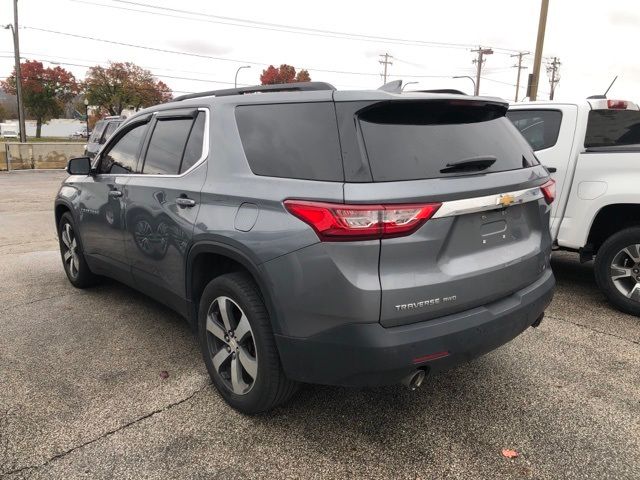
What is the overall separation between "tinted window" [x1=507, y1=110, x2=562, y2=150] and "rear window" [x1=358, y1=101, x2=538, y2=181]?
243 cm

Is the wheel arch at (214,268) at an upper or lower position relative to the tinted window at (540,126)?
lower

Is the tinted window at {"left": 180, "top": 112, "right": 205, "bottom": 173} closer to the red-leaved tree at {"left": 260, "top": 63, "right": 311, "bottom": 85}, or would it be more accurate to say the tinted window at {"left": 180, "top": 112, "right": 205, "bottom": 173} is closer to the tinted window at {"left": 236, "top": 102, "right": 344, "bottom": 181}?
the tinted window at {"left": 236, "top": 102, "right": 344, "bottom": 181}

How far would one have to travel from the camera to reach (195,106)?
3.29 m

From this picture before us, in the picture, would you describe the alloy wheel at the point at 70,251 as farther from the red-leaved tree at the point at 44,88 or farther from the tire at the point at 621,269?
the red-leaved tree at the point at 44,88

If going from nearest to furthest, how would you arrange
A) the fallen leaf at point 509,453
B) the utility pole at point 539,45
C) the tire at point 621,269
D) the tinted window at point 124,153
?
the fallen leaf at point 509,453
the tinted window at point 124,153
the tire at point 621,269
the utility pole at point 539,45

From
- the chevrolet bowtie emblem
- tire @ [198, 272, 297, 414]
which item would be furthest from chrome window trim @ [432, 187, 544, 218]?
tire @ [198, 272, 297, 414]

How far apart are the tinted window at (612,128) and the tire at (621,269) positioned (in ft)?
3.37

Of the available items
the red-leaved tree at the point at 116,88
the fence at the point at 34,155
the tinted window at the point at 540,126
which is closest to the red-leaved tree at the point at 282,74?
the red-leaved tree at the point at 116,88

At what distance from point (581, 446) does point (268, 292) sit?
1766 mm

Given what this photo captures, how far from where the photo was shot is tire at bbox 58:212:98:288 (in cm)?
483

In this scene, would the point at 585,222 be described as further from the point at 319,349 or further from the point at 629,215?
the point at 319,349

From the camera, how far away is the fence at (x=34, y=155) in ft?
68.0

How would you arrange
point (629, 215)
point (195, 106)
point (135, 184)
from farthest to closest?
point (629, 215)
point (135, 184)
point (195, 106)

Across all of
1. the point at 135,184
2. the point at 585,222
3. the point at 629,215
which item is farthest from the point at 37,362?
the point at 629,215
